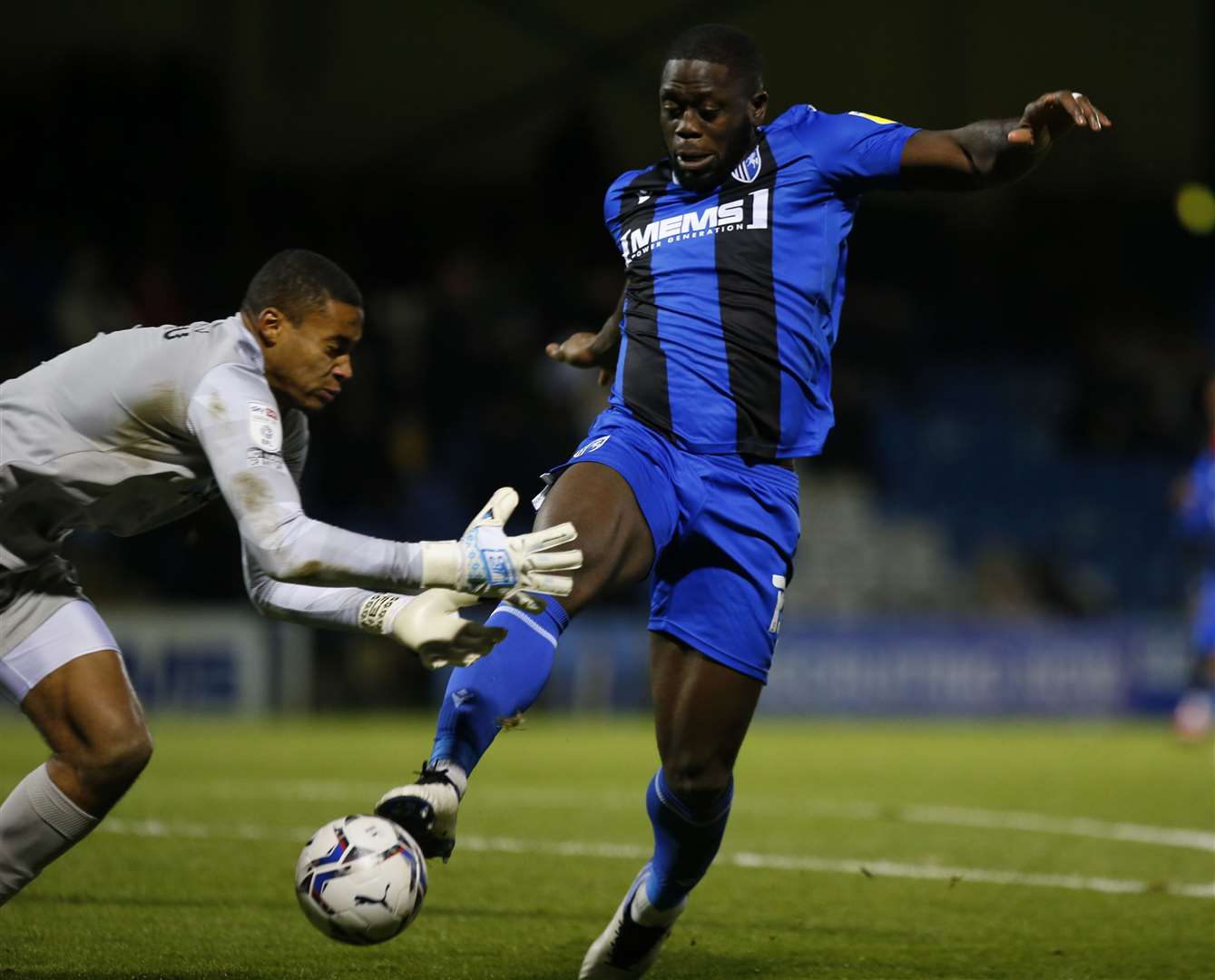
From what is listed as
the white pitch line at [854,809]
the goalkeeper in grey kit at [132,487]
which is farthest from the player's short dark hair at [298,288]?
the white pitch line at [854,809]

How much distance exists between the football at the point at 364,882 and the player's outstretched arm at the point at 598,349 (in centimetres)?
187

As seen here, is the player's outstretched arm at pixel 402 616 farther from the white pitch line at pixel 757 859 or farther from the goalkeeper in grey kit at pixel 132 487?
the white pitch line at pixel 757 859

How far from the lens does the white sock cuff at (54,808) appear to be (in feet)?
15.5

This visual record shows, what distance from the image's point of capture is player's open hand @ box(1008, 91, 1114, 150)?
4840mm

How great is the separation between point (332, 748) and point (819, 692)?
5.87 m

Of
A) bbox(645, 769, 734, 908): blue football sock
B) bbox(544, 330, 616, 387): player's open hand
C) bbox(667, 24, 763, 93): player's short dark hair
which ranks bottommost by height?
bbox(645, 769, 734, 908): blue football sock

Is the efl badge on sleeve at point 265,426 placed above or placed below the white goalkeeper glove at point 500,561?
above

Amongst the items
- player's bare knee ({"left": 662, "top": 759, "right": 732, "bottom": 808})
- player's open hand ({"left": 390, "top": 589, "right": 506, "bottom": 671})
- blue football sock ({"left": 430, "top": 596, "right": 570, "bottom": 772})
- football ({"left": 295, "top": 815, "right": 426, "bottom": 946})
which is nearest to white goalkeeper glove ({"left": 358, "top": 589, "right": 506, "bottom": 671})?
player's open hand ({"left": 390, "top": 589, "right": 506, "bottom": 671})

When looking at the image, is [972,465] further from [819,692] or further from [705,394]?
[705,394]

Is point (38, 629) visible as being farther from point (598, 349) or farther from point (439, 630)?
point (598, 349)

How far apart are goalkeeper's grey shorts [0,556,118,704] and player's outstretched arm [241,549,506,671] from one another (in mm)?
536

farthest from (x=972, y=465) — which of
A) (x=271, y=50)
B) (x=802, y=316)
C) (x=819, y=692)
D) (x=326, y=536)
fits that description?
(x=326, y=536)

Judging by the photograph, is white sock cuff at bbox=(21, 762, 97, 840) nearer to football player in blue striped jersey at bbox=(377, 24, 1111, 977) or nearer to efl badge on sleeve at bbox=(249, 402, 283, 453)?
efl badge on sleeve at bbox=(249, 402, 283, 453)

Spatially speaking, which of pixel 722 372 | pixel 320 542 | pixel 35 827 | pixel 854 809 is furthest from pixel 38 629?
pixel 854 809
